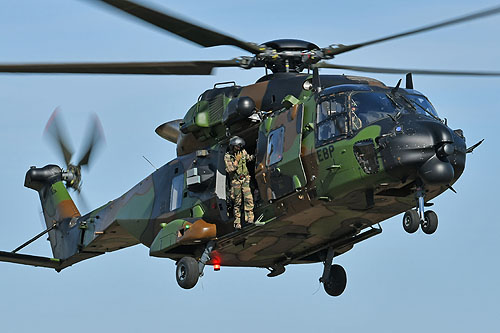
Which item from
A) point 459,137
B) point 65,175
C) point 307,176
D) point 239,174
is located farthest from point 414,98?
point 65,175

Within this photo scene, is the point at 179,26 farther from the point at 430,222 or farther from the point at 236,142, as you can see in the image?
the point at 430,222

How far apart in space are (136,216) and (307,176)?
488 cm

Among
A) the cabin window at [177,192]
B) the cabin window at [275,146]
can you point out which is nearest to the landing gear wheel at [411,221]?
the cabin window at [275,146]

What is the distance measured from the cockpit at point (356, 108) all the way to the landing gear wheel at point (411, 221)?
1552 millimetres

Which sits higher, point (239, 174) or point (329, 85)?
point (329, 85)

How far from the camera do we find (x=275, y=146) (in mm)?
16938

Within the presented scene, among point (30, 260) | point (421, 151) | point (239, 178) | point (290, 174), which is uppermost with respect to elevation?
point (421, 151)

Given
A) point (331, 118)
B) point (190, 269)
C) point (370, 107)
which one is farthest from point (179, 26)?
point (190, 269)

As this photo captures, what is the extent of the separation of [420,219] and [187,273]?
458cm

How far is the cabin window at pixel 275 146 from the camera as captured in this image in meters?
16.8

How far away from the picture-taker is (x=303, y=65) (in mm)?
18438

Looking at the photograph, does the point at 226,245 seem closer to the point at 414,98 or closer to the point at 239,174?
the point at 239,174

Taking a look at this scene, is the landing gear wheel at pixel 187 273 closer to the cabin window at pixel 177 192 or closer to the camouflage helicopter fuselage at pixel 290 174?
the camouflage helicopter fuselage at pixel 290 174

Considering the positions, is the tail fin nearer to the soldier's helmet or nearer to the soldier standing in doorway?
the soldier standing in doorway
